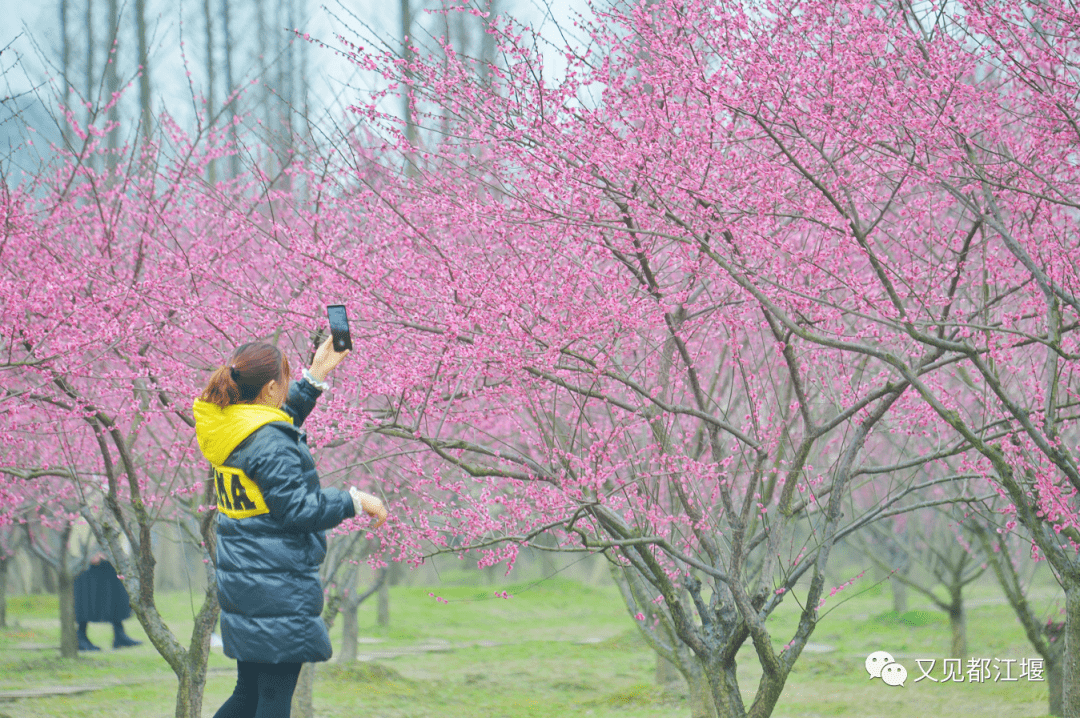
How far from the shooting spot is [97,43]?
14469mm

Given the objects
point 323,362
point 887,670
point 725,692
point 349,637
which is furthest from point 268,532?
point 349,637

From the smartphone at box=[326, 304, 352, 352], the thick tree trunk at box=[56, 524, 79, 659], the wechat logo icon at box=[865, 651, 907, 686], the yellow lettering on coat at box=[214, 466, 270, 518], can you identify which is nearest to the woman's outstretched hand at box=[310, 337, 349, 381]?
the smartphone at box=[326, 304, 352, 352]

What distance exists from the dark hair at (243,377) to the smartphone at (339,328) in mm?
248

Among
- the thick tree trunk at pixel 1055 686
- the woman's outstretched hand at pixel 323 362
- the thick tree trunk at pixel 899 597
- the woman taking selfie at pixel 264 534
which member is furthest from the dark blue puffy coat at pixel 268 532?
the thick tree trunk at pixel 899 597

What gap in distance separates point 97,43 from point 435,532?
41.3 feet

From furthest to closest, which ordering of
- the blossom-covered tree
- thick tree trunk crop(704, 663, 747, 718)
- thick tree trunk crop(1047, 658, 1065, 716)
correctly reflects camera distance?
thick tree trunk crop(1047, 658, 1065, 716) → thick tree trunk crop(704, 663, 747, 718) → the blossom-covered tree

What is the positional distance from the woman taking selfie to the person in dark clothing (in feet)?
35.9

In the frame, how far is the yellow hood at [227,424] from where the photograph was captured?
8.59 ft

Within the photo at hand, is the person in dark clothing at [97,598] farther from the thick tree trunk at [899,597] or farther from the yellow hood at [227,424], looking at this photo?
the thick tree trunk at [899,597]

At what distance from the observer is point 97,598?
41.3 feet

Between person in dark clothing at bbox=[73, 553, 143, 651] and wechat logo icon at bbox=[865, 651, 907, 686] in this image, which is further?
person in dark clothing at bbox=[73, 553, 143, 651]

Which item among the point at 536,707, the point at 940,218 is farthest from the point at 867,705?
the point at 940,218

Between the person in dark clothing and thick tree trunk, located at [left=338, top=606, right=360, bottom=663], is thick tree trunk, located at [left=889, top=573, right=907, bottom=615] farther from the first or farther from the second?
the person in dark clothing

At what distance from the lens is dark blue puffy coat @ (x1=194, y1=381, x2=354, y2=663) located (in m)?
2.53
